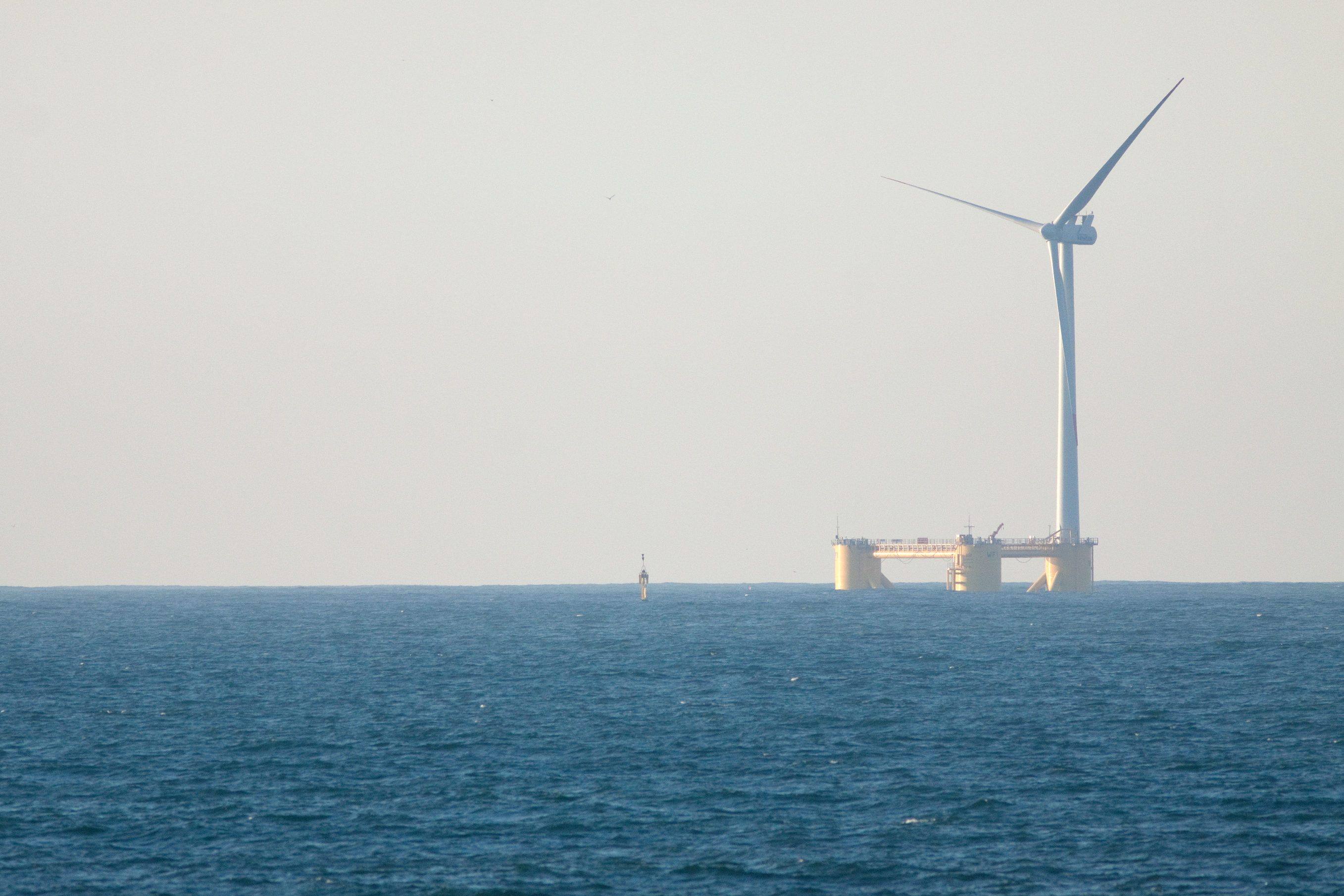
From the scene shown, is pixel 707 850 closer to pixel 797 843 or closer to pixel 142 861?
pixel 797 843

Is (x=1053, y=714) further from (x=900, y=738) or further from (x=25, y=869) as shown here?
(x=25, y=869)

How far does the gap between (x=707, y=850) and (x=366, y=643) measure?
335ft

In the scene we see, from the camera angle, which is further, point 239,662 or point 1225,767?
point 239,662

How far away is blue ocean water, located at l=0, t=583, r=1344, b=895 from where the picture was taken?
4312cm

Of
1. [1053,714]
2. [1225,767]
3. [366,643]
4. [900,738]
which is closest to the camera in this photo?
[1225,767]

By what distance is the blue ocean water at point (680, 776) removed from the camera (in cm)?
4312

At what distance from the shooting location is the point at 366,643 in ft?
468

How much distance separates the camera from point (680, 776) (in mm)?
57969

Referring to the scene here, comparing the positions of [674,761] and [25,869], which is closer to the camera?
[25,869]

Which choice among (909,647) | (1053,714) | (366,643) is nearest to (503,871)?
(1053,714)

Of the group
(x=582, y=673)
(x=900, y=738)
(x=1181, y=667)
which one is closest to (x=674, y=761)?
(x=900, y=738)

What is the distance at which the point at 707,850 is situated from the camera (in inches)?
1790

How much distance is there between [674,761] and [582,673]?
39.9 metres

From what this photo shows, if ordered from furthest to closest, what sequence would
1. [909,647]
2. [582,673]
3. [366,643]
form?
1. [366,643]
2. [909,647]
3. [582,673]
